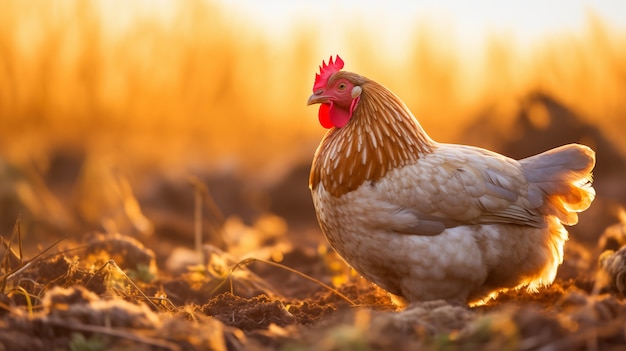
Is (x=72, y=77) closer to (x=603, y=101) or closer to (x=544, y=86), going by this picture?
(x=544, y=86)

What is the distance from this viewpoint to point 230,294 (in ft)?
15.4

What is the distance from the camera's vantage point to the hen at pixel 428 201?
14.1 ft

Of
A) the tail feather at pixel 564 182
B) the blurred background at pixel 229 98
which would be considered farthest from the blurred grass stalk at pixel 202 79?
the tail feather at pixel 564 182

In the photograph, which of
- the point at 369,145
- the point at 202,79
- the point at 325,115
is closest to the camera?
the point at 369,145

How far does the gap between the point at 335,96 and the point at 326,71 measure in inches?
7.7

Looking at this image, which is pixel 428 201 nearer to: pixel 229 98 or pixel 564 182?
pixel 564 182

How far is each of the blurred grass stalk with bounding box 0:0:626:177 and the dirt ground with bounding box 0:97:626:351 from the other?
2364mm

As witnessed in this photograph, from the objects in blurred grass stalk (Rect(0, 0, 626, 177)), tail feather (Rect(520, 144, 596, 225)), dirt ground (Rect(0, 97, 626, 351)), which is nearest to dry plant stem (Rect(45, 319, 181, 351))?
dirt ground (Rect(0, 97, 626, 351))

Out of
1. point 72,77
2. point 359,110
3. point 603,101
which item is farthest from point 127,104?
point 359,110

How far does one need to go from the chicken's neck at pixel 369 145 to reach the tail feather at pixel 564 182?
652 millimetres

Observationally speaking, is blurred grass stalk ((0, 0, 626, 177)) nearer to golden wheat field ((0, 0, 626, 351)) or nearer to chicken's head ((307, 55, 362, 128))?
golden wheat field ((0, 0, 626, 351))

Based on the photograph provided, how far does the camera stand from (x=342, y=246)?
180 inches

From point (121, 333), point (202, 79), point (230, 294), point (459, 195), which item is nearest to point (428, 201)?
point (459, 195)

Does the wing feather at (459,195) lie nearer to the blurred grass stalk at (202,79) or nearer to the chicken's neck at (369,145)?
the chicken's neck at (369,145)
